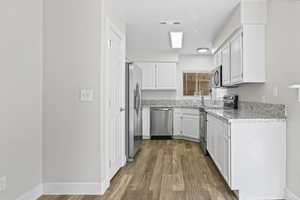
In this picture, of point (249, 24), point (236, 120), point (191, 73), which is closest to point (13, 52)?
point (236, 120)

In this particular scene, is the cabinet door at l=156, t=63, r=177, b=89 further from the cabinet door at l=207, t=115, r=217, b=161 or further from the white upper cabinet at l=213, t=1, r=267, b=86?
the white upper cabinet at l=213, t=1, r=267, b=86

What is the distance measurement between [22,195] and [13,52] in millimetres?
1430

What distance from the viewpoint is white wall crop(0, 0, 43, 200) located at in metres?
2.16

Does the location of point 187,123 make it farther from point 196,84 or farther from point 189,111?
point 196,84

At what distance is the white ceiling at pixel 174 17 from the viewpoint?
3.46 metres

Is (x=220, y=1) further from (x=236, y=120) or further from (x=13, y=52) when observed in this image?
(x=13, y=52)

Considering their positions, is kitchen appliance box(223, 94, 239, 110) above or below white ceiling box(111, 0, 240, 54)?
below

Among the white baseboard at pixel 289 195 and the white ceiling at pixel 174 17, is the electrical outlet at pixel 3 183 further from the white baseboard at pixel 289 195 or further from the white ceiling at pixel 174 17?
Result: the white baseboard at pixel 289 195

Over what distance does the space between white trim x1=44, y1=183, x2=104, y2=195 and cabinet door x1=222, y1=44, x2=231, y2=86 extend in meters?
2.74

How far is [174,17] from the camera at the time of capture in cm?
402

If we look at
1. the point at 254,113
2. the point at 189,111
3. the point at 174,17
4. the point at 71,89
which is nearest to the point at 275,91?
the point at 254,113

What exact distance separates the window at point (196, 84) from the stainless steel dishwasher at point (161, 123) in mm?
1064

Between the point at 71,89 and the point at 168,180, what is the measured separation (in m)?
1.76

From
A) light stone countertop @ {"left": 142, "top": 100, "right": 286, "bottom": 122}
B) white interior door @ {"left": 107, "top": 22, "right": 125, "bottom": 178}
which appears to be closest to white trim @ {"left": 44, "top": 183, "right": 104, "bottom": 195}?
white interior door @ {"left": 107, "top": 22, "right": 125, "bottom": 178}
